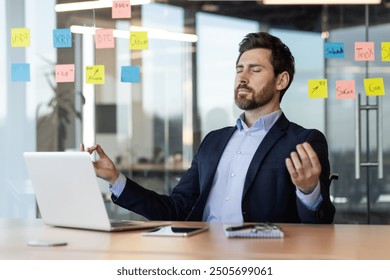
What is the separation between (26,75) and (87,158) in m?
2.94

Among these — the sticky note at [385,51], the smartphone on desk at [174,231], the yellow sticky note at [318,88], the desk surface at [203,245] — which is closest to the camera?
the desk surface at [203,245]

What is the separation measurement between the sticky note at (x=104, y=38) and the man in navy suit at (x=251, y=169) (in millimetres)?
2023

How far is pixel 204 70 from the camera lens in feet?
15.8

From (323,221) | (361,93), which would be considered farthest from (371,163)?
(323,221)

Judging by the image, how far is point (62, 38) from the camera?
4.80 meters

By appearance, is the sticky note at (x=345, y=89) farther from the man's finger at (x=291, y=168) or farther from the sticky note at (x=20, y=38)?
the man's finger at (x=291, y=168)

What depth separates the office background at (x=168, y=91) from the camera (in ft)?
15.4

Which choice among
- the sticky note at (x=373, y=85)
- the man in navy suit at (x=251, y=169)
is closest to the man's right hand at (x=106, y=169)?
the man in navy suit at (x=251, y=169)

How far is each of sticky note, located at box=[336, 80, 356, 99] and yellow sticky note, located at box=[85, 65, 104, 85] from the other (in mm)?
1415

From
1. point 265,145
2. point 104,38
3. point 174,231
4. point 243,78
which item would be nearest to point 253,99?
point 243,78

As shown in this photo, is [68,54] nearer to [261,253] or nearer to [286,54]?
[286,54]

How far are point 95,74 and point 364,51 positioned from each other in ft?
5.25

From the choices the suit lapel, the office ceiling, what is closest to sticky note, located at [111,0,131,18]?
the office ceiling

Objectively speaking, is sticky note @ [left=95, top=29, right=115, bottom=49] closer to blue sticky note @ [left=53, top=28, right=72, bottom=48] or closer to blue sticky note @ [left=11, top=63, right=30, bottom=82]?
blue sticky note @ [left=53, top=28, right=72, bottom=48]
